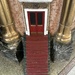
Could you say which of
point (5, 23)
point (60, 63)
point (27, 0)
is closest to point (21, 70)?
point (60, 63)

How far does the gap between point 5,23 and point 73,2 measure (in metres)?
3.07

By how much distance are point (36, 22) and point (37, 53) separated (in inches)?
61.0

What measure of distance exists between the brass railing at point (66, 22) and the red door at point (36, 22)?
841mm

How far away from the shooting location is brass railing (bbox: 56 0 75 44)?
25.4ft

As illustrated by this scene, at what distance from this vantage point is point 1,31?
9.20 m

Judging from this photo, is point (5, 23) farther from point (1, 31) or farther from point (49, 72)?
point (49, 72)

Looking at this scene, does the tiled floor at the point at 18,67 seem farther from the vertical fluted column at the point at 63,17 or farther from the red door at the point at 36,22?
the red door at the point at 36,22

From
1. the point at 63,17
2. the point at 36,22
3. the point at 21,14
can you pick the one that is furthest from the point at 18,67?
the point at 63,17

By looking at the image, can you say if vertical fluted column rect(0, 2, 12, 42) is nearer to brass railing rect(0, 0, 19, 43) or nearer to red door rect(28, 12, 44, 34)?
brass railing rect(0, 0, 19, 43)

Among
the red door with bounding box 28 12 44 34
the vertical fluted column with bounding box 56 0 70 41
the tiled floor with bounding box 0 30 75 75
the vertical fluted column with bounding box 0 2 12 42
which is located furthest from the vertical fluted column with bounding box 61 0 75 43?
the vertical fluted column with bounding box 0 2 12 42

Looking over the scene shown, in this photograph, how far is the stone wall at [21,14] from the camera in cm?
804

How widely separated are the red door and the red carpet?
1.16 feet

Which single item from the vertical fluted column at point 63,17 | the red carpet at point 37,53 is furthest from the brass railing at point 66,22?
the red carpet at point 37,53

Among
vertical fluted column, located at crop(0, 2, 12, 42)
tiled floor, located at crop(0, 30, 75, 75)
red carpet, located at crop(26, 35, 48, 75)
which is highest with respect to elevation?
vertical fluted column, located at crop(0, 2, 12, 42)
